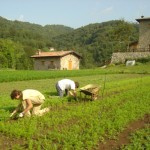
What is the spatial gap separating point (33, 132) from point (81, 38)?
525ft

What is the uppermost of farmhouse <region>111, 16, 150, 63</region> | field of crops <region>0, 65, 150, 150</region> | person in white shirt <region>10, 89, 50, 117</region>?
farmhouse <region>111, 16, 150, 63</region>

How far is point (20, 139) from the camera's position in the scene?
29.4 ft

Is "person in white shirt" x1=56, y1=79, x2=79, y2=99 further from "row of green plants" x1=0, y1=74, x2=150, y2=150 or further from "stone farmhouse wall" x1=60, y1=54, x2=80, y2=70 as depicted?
"stone farmhouse wall" x1=60, y1=54, x2=80, y2=70

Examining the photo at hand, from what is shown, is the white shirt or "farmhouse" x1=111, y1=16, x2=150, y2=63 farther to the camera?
"farmhouse" x1=111, y1=16, x2=150, y2=63

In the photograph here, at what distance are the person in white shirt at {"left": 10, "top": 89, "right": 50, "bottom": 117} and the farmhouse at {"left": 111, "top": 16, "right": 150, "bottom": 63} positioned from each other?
141 ft

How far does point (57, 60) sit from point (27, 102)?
51.4 m

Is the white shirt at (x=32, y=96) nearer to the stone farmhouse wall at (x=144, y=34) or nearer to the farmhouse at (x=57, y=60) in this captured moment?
the stone farmhouse wall at (x=144, y=34)

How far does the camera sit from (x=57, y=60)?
2438 inches

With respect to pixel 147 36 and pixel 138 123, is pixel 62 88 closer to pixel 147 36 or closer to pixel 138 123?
pixel 138 123

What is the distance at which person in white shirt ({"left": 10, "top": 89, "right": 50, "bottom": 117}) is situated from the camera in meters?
10.4

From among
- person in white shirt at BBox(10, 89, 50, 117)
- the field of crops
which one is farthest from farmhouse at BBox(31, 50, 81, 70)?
person in white shirt at BBox(10, 89, 50, 117)

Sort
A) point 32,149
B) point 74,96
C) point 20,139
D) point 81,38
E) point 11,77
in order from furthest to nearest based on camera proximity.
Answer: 1. point 81,38
2. point 11,77
3. point 74,96
4. point 20,139
5. point 32,149

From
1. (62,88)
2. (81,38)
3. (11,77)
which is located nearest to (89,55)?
(81,38)

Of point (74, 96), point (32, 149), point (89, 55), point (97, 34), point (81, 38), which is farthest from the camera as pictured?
point (81, 38)
